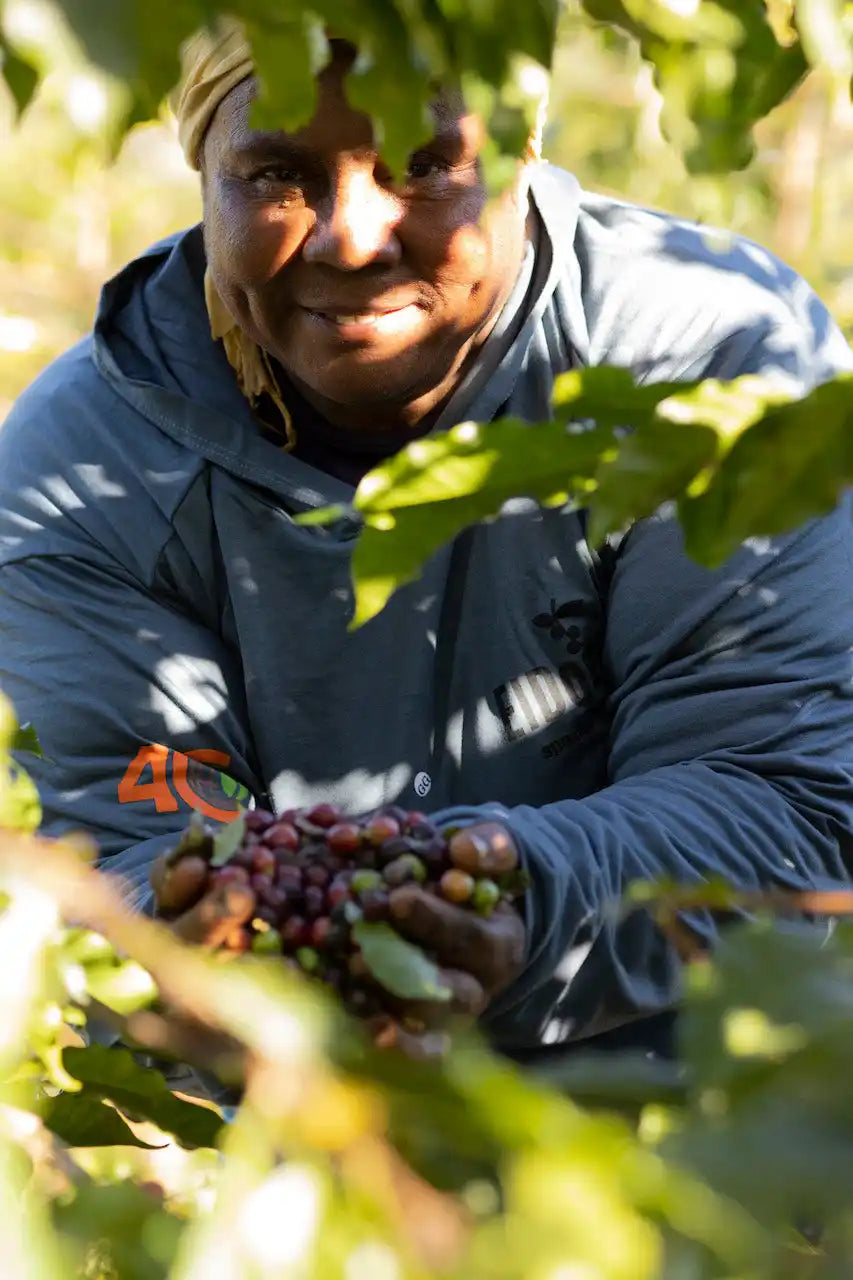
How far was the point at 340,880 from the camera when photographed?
126cm

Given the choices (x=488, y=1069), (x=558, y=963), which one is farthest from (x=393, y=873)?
(x=488, y=1069)

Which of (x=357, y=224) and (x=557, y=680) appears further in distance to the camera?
(x=557, y=680)

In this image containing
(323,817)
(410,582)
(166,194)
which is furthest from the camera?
(166,194)

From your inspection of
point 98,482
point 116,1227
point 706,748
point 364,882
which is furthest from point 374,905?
point 98,482

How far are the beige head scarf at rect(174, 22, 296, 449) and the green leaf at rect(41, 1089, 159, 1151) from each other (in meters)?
1.03

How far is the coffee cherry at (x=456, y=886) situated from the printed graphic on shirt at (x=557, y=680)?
763 millimetres

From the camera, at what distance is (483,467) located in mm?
859

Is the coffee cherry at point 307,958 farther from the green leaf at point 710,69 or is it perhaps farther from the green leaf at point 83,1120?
the green leaf at point 710,69

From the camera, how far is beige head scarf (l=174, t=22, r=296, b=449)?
1.81 m

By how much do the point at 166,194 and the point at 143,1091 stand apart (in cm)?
658

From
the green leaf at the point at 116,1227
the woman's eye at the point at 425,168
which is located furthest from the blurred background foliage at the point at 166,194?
the green leaf at the point at 116,1227

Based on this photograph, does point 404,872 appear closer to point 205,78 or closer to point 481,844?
point 481,844

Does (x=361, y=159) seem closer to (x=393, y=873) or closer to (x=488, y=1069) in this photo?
(x=393, y=873)

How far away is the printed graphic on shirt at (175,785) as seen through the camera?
1875 mm
